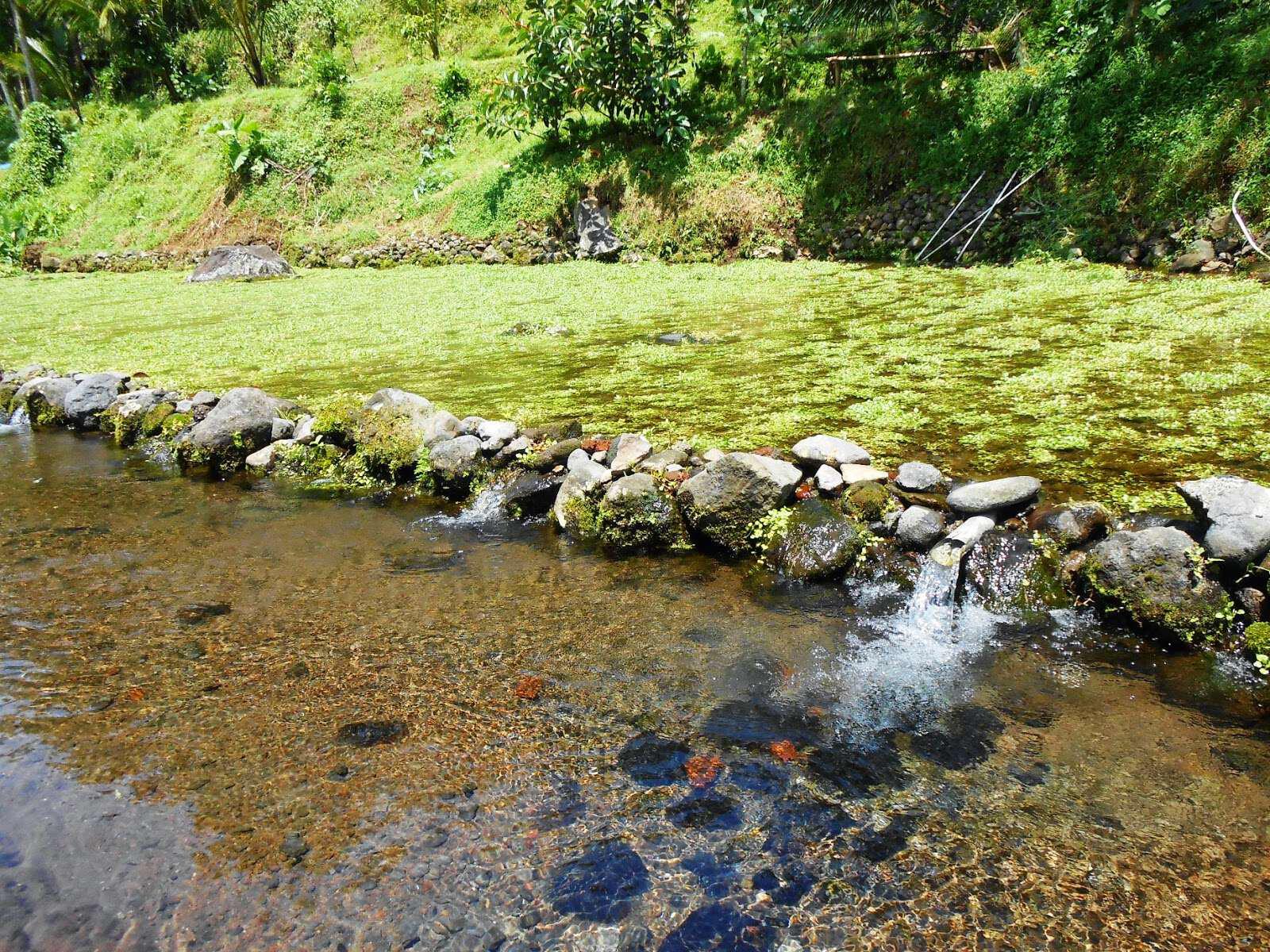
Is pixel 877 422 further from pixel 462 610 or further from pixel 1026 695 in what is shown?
pixel 462 610

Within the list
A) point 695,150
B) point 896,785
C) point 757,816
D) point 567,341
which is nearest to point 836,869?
point 757,816

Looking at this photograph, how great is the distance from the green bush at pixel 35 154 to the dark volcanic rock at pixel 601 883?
38698 mm

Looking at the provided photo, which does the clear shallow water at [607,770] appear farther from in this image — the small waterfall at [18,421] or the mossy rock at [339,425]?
the small waterfall at [18,421]

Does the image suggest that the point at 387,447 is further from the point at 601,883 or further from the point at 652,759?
the point at 601,883

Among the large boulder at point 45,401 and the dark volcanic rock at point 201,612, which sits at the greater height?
the large boulder at point 45,401

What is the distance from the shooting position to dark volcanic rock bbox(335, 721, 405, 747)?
A: 297 centimetres

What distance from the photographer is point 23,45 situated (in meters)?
30.6

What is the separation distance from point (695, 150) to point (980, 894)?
59.3 ft

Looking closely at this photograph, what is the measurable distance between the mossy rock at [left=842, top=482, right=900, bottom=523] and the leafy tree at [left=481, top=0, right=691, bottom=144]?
15.5 m

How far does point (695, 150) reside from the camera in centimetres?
1795

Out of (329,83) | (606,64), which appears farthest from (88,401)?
(329,83)

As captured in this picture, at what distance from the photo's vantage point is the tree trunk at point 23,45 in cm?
2977

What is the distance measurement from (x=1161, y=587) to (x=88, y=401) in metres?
9.21

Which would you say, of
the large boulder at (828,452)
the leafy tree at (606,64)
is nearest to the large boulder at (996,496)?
the large boulder at (828,452)
